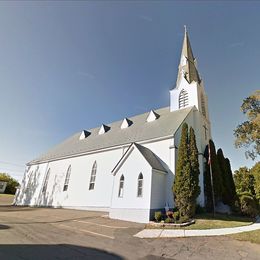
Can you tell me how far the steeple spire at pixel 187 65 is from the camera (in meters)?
25.7

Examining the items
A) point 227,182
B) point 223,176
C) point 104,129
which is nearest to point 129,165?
point 223,176

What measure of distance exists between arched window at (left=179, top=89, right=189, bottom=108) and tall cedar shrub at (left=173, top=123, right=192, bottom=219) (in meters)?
8.46

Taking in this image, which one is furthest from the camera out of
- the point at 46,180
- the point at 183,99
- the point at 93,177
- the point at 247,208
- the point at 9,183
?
the point at 9,183

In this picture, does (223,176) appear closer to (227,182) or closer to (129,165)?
(227,182)

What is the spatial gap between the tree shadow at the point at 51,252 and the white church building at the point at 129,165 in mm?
7916

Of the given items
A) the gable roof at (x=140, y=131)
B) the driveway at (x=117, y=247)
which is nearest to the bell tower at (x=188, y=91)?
the gable roof at (x=140, y=131)

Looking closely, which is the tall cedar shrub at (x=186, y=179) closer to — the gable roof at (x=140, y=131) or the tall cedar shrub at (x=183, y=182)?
the tall cedar shrub at (x=183, y=182)

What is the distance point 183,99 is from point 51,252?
21639 millimetres

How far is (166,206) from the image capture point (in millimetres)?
15641

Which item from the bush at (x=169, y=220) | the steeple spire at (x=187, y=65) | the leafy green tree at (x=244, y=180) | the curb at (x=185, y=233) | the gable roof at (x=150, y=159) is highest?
the steeple spire at (x=187, y=65)

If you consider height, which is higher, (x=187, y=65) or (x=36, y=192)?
(x=187, y=65)

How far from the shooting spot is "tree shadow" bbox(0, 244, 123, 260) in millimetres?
6000

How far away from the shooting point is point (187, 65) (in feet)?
88.7

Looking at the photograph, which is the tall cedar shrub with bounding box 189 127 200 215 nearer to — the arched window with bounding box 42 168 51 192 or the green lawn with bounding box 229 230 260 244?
the green lawn with bounding box 229 230 260 244
